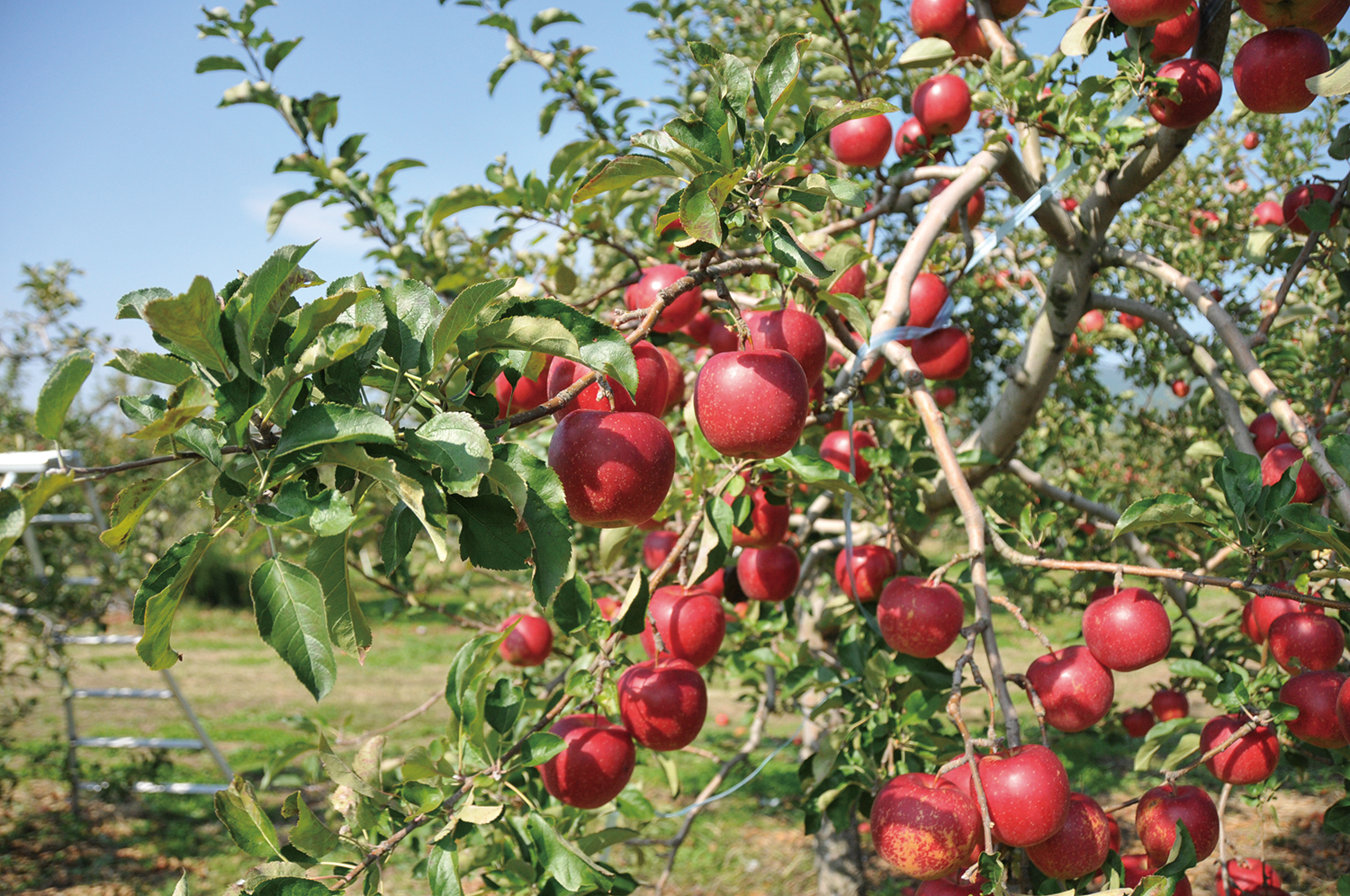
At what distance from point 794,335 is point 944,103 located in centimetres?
115

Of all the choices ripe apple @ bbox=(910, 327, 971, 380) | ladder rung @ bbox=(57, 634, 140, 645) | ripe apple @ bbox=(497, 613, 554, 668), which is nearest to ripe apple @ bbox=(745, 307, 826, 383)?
ripe apple @ bbox=(910, 327, 971, 380)

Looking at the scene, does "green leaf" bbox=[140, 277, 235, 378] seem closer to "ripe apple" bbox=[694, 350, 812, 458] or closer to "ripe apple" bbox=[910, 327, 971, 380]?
"ripe apple" bbox=[694, 350, 812, 458]

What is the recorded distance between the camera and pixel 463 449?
28.5 inches

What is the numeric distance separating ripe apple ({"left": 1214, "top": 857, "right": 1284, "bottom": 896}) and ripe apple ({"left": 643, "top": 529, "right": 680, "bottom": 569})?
4.36 ft

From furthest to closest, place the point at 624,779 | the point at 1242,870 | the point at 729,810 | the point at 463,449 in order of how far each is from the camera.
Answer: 1. the point at 729,810
2. the point at 1242,870
3. the point at 624,779
4. the point at 463,449

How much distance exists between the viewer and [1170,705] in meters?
2.06

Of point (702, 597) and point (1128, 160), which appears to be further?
point (1128, 160)

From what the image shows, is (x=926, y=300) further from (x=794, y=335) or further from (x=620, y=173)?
(x=620, y=173)

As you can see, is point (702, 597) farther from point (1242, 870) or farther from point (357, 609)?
point (1242, 870)

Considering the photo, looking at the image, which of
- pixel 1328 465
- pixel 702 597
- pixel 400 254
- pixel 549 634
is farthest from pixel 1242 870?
pixel 400 254

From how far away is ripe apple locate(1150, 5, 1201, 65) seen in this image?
1.66 meters

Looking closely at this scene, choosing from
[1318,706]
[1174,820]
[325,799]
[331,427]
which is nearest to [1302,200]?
[1318,706]

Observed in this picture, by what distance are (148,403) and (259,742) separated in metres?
6.14

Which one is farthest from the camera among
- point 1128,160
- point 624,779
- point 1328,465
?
point 1128,160
